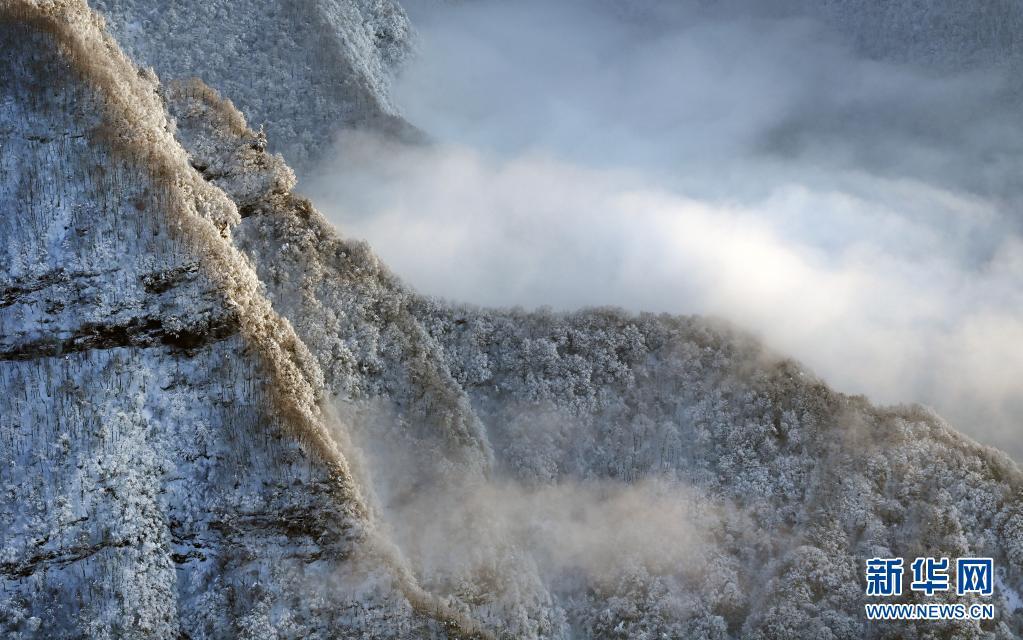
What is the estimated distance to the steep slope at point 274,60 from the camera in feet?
271

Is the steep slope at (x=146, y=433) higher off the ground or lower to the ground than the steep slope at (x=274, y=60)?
lower

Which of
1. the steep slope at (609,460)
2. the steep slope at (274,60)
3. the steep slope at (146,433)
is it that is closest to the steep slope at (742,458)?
the steep slope at (609,460)

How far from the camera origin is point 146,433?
4341cm

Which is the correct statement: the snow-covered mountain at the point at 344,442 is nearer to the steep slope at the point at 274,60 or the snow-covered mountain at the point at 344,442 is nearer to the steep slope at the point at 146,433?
the steep slope at the point at 146,433

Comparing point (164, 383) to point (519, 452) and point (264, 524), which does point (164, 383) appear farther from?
point (519, 452)

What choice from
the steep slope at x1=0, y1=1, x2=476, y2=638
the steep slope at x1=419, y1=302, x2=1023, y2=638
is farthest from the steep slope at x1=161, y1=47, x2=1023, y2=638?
the steep slope at x1=0, y1=1, x2=476, y2=638

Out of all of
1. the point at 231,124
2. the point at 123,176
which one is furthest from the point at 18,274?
the point at 231,124

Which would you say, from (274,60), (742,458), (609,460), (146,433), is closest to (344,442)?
(146,433)

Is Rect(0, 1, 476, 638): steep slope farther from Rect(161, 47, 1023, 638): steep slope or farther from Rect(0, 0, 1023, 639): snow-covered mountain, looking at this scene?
Rect(161, 47, 1023, 638): steep slope

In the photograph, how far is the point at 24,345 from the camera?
143ft

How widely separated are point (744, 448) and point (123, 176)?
116 feet

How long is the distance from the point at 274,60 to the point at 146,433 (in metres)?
49.9

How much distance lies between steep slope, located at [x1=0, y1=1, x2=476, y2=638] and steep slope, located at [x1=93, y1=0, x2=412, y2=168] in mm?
Result: 32569

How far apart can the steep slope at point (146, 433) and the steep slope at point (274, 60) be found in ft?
107
